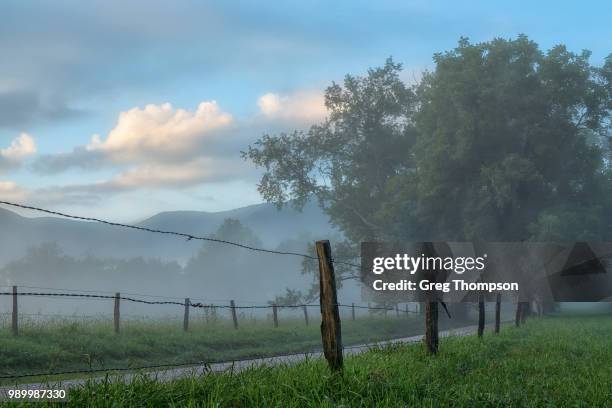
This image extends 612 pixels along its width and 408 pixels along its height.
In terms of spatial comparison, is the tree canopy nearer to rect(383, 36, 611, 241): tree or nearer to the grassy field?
rect(383, 36, 611, 241): tree

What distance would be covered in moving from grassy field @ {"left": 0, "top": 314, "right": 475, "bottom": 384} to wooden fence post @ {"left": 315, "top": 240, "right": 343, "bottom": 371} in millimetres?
5524

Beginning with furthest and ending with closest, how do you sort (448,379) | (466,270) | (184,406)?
(466,270) → (448,379) → (184,406)

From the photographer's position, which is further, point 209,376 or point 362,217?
point 362,217

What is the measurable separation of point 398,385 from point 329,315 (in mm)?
1313

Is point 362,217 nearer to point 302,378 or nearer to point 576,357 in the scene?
point 576,357

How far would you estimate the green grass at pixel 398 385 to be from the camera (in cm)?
764

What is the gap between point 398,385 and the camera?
30.9ft

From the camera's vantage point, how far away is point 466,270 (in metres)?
15.3

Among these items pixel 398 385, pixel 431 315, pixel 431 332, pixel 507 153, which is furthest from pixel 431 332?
pixel 507 153

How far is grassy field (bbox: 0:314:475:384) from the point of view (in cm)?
1678

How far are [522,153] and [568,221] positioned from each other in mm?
5503

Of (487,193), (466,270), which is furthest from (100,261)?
(466,270)

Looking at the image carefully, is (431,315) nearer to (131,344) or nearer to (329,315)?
(329,315)

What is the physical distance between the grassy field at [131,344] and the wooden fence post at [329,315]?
5524mm
